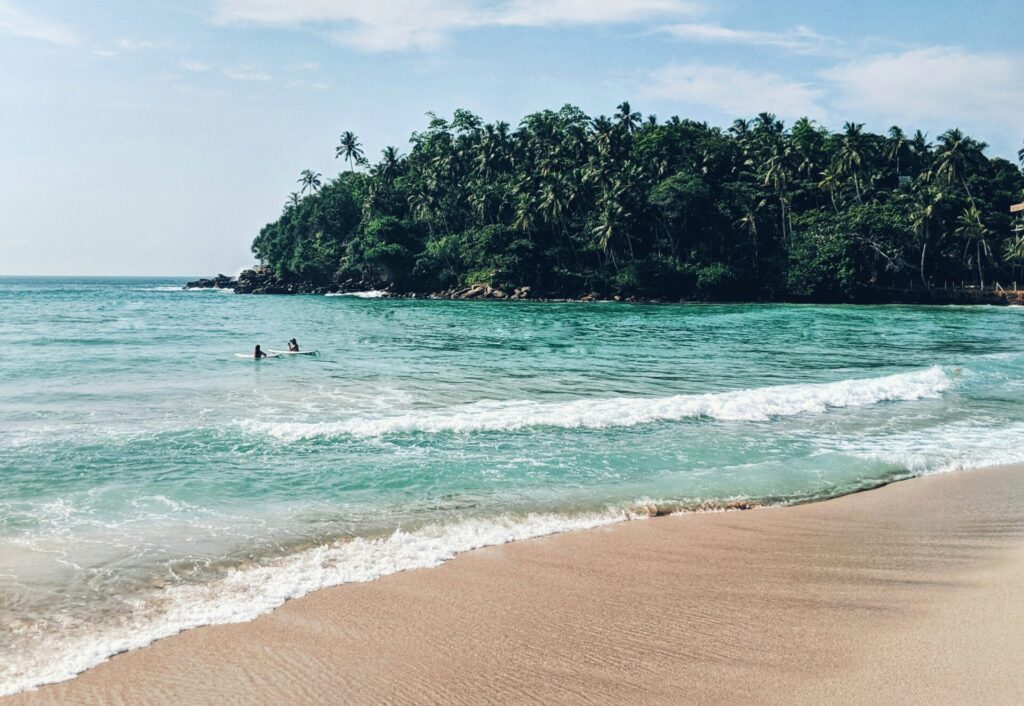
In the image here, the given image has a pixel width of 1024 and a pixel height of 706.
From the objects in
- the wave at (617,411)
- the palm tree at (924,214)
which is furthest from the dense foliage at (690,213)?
the wave at (617,411)

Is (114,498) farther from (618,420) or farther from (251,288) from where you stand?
(251,288)

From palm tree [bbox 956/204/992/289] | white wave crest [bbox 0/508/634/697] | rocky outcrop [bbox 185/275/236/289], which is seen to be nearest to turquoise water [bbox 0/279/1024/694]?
white wave crest [bbox 0/508/634/697]

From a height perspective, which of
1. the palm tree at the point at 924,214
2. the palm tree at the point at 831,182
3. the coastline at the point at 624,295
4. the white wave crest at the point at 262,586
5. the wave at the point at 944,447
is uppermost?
the palm tree at the point at 831,182

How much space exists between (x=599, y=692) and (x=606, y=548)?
2.77 metres

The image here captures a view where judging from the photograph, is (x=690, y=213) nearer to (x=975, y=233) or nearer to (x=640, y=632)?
(x=975, y=233)

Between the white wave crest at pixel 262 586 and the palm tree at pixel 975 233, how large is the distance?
225ft

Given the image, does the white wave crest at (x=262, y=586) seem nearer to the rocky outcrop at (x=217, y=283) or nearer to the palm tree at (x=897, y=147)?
the palm tree at (x=897, y=147)

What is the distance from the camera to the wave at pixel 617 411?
13203 millimetres

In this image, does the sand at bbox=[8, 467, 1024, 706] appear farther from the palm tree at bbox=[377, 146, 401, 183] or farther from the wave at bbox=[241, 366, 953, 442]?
the palm tree at bbox=[377, 146, 401, 183]

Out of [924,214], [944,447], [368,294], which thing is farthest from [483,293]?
[944,447]

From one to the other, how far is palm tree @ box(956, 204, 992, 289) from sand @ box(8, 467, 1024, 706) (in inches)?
2635

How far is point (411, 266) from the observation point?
263ft

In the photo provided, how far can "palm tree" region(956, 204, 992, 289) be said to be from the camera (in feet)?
205

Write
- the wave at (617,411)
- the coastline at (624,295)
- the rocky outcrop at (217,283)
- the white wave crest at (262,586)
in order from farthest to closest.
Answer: the rocky outcrop at (217,283) → the coastline at (624,295) → the wave at (617,411) → the white wave crest at (262,586)
